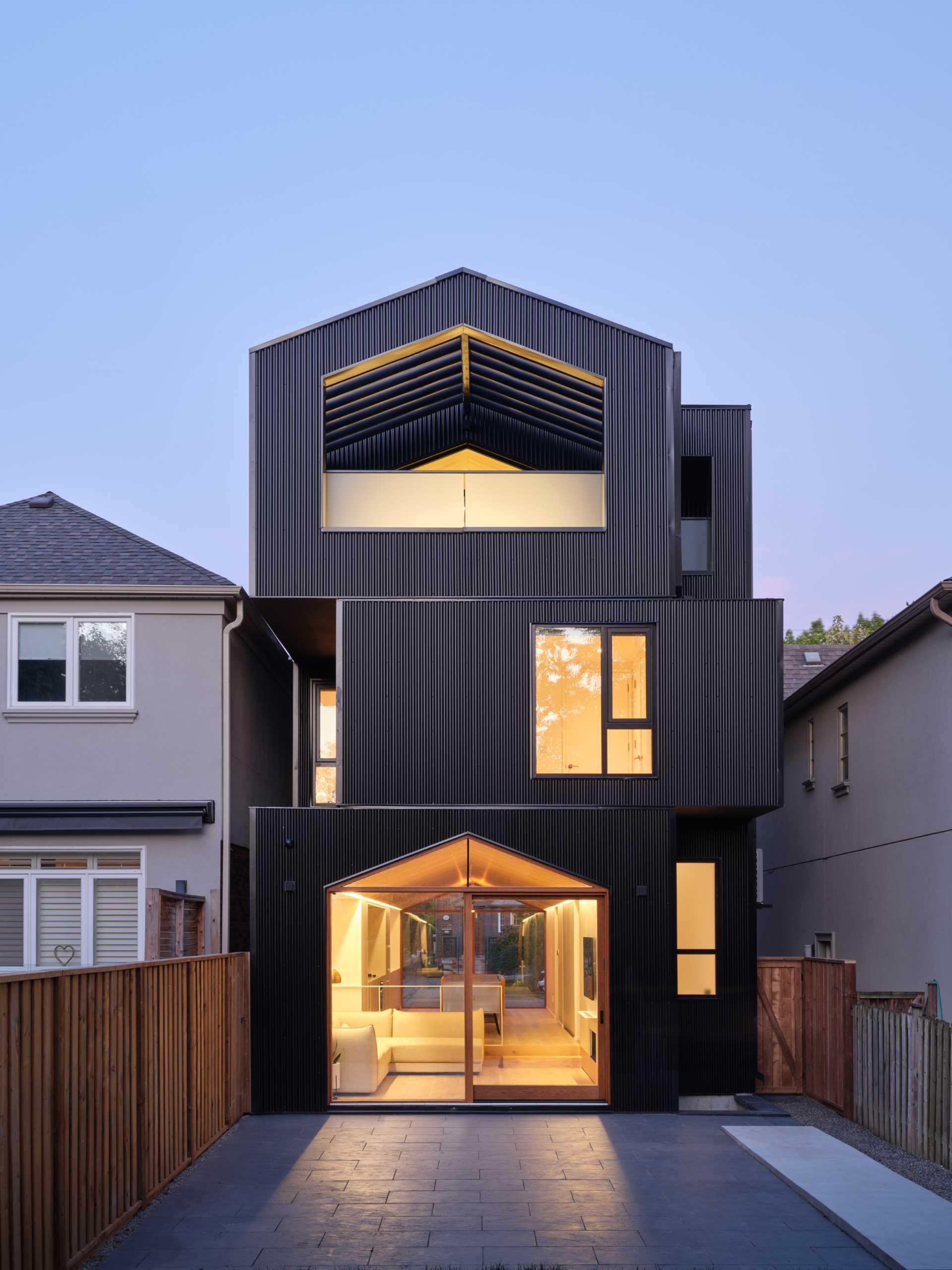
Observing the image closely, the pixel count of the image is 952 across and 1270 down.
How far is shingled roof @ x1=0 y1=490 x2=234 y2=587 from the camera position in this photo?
53.7 ft

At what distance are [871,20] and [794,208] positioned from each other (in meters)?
54.3

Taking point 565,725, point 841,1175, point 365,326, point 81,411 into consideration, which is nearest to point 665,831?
point 565,725

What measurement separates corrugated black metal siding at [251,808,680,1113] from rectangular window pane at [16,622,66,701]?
3487 millimetres

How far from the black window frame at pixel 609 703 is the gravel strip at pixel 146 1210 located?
17.4ft

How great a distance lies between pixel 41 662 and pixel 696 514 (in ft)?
28.4

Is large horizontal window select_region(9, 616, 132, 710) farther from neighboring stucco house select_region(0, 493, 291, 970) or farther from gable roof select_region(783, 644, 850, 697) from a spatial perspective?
gable roof select_region(783, 644, 850, 697)

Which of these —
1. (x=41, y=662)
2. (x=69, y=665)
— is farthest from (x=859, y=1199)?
(x=41, y=662)

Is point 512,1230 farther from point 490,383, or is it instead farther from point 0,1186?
point 490,383

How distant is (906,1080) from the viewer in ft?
38.3

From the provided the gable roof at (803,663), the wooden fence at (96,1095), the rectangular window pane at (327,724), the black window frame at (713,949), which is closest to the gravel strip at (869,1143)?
the black window frame at (713,949)

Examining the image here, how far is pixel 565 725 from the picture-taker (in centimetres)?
1495

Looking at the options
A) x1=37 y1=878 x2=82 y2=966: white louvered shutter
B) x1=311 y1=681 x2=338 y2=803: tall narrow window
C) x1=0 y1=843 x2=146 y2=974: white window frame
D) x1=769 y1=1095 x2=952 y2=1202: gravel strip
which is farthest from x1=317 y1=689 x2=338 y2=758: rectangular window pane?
x1=769 y1=1095 x2=952 y2=1202: gravel strip

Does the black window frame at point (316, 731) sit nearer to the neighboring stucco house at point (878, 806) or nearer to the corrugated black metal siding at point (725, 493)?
the corrugated black metal siding at point (725, 493)

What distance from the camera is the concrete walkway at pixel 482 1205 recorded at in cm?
852
